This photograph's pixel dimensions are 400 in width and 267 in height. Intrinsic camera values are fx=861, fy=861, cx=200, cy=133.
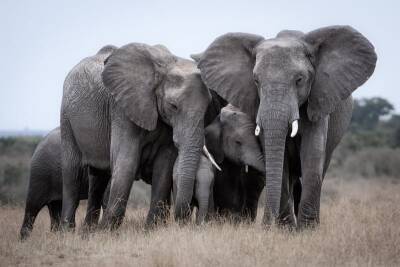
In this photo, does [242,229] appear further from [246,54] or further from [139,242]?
[246,54]

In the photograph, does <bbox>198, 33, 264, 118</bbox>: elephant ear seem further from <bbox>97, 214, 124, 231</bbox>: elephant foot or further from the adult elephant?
<bbox>97, 214, 124, 231</bbox>: elephant foot

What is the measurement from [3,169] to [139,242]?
14.5 metres

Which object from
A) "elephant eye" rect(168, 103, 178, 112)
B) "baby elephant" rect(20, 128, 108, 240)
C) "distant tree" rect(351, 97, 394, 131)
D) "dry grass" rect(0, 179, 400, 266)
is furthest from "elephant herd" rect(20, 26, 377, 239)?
"distant tree" rect(351, 97, 394, 131)

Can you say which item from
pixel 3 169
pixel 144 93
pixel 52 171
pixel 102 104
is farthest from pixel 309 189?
pixel 3 169

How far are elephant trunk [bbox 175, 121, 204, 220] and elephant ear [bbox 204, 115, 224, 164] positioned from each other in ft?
5.72

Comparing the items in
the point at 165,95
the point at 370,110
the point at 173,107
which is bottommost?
the point at 370,110

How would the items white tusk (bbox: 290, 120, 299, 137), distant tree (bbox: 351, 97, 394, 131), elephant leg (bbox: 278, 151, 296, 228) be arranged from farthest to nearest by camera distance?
1. distant tree (bbox: 351, 97, 394, 131)
2. elephant leg (bbox: 278, 151, 296, 228)
3. white tusk (bbox: 290, 120, 299, 137)

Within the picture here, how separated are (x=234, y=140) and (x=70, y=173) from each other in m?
2.31

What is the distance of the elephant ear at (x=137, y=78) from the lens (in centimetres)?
1048

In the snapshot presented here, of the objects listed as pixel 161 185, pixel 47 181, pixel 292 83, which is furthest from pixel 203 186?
pixel 47 181

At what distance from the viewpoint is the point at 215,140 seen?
465 inches

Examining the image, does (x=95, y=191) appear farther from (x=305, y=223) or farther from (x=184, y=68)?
(x=305, y=223)

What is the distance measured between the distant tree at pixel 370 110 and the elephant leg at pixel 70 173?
44.8m

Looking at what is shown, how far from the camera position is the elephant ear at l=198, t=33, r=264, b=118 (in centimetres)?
A: 1027
